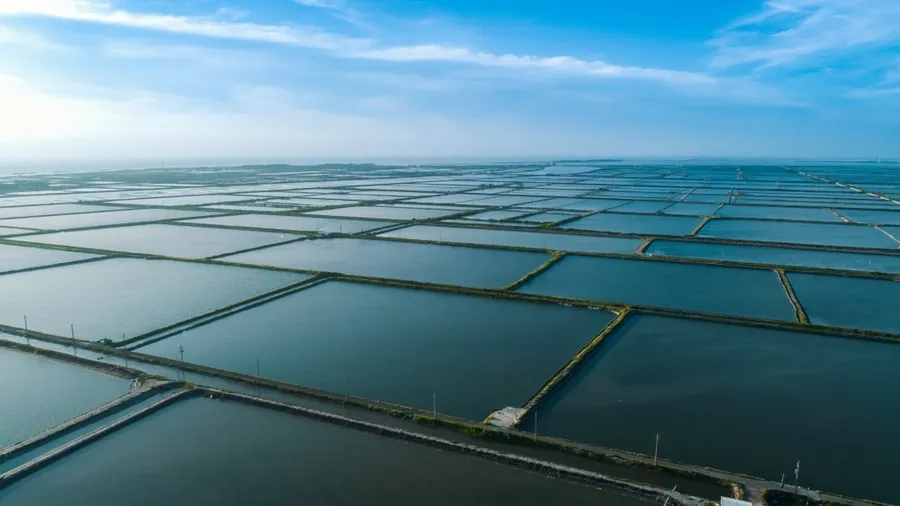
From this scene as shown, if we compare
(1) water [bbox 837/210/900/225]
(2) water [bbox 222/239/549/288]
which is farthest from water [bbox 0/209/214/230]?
(1) water [bbox 837/210/900/225]

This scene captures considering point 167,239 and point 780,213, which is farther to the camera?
point 780,213

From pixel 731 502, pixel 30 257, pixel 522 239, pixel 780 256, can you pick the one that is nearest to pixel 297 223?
pixel 30 257

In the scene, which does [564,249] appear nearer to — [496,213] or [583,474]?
[496,213]

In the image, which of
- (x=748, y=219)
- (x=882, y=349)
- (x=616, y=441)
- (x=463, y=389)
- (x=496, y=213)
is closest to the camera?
(x=616, y=441)

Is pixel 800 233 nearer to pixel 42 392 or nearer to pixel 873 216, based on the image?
pixel 873 216

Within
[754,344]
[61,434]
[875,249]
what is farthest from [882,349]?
[61,434]

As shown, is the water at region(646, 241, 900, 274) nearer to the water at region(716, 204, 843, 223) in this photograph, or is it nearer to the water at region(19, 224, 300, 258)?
the water at region(716, 204, 843, 223)
